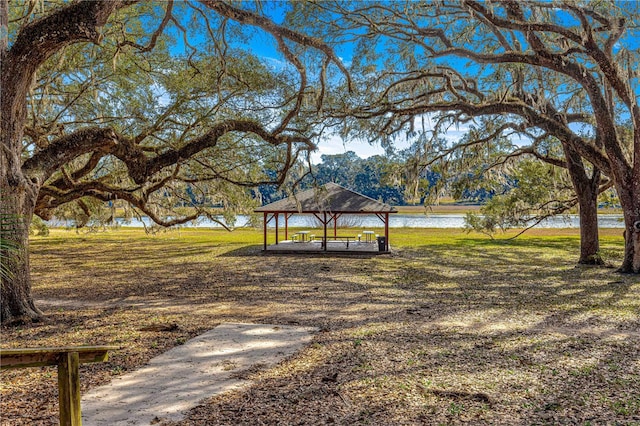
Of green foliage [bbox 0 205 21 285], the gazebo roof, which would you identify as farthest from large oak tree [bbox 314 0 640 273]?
green foliage [bbox 0 205 21 285]

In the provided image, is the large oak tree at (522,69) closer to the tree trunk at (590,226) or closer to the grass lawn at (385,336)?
the tree trunk at (590,226)

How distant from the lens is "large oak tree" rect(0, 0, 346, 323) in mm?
6609

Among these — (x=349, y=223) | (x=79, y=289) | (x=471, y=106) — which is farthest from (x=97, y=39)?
(x=349, y=223)

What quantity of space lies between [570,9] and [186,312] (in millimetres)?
9614

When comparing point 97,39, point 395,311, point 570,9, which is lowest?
point 395,311

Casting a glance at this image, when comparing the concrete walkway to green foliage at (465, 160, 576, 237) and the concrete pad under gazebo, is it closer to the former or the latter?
the concrete pad under gazebo

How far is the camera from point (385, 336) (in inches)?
242

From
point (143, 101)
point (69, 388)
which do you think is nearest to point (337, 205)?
point (143, 101)

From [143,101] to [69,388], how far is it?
11.5 metres

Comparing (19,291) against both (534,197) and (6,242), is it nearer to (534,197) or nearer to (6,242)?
(6,242)

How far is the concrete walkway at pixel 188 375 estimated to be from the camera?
145 inches

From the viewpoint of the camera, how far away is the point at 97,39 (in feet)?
21.4

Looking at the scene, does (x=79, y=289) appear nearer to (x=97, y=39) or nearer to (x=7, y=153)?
(x=7, y=153)

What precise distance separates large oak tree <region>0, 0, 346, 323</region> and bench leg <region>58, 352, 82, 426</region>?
16.0ft
